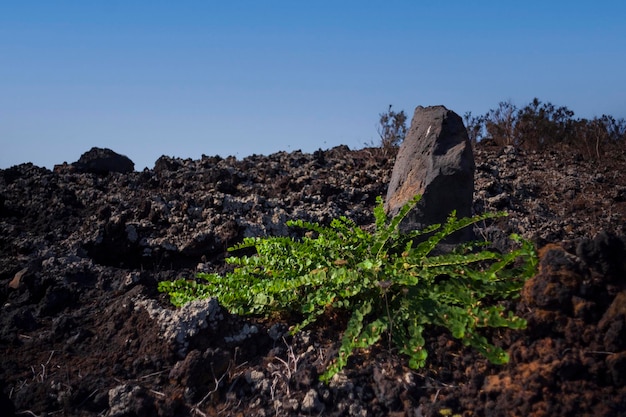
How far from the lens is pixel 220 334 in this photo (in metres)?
3.46

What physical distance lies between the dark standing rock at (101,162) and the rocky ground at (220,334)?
4.52ft

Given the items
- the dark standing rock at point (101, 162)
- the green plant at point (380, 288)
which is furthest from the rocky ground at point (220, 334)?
the dark standing rock at point (101, 162)

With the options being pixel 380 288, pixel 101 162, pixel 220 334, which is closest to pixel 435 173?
pixel 380 288

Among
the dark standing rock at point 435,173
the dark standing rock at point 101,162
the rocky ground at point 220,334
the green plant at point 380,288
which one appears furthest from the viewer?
the dark standing rock at point 101,162

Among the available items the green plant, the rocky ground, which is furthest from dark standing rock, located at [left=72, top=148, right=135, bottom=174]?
the green plant

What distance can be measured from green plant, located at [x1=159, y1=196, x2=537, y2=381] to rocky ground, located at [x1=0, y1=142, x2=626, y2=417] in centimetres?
13

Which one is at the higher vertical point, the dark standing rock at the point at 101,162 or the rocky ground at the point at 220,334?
the dark standing rock at the point at 101,162

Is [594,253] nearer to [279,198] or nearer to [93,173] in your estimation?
[279,198]

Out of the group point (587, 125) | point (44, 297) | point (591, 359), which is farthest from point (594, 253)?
point (587, 125)

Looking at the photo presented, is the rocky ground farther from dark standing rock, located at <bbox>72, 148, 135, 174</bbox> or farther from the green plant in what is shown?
dark standing rock, located at <bbox>72, 148, 135, 174</bbox>

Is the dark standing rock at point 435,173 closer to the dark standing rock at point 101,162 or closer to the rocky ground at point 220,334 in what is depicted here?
the rocky ground at point 220,334

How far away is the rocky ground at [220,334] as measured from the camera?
2748 mm

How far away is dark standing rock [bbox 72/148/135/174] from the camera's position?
305 inches

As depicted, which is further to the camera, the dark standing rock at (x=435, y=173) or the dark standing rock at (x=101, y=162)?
the dark standing rock at (x=101, y=162)
